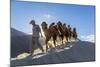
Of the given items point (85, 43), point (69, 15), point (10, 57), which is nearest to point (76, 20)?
point (69, 15)

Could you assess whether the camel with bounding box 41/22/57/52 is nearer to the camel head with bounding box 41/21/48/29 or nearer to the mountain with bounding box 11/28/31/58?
the camel head with bounding box 41/21/48/29

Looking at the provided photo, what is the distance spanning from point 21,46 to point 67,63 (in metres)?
0.66

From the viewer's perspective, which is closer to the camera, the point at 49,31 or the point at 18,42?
the point at 18,42

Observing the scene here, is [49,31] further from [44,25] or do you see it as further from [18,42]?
[18,42]

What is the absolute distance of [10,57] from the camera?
2.40m

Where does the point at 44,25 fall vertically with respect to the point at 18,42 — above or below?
above

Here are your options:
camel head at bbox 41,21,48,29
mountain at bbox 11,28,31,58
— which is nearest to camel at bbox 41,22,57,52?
camel head at bbox 41,21,48,29

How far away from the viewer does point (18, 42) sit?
2447 millimetres

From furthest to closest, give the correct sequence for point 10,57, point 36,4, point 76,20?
point 76,20
point 36,4
point 10,57

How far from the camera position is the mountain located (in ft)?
7.93

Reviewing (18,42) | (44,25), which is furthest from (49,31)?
(18,42)

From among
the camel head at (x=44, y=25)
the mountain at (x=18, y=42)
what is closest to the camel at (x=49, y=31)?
the camel head at (x=44, y=25)
